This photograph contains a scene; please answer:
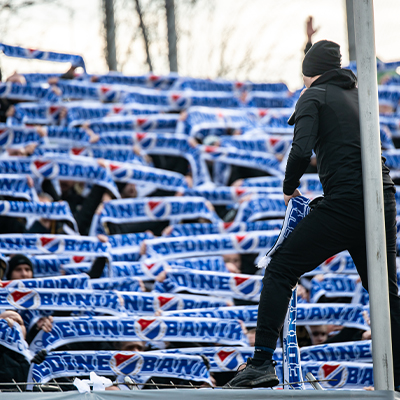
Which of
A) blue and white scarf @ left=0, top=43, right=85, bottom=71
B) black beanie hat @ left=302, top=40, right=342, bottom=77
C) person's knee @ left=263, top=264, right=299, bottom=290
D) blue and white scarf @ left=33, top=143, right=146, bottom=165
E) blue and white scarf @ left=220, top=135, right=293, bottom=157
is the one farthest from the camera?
blue and white scarf @ left=0, top=43, right=85, bottom=71

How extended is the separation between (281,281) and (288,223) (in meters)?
0.31

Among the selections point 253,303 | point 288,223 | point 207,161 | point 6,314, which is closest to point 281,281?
point 288,223

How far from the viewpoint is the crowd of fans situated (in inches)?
218

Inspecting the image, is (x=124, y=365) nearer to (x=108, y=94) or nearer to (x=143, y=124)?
(x=143, y=124)

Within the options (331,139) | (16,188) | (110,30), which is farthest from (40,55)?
(331,139)

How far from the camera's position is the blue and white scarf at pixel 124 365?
4.45m

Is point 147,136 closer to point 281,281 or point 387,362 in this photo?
point 281,281

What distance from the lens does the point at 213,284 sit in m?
5.93

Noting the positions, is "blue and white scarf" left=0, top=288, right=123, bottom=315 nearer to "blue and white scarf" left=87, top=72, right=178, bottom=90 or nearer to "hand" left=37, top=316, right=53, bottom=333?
"hand" left=37, top=316, right=53, bottom=333

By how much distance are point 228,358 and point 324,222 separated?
209 cm

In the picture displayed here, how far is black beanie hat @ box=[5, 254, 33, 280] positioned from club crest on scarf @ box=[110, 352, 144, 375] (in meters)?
1.64

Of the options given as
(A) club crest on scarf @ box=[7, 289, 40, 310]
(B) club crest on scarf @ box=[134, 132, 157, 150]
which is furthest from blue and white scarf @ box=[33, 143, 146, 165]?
(A) club crest on scarf @ box=[7, 289, 40, 310]

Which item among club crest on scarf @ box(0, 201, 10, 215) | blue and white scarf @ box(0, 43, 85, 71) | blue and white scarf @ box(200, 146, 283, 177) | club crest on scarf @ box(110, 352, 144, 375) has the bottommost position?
club crest on scarf @ box(110, 352, 144, 375)

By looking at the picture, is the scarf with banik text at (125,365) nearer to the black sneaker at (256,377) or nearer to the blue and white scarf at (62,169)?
the black sneaker at (256,377)
